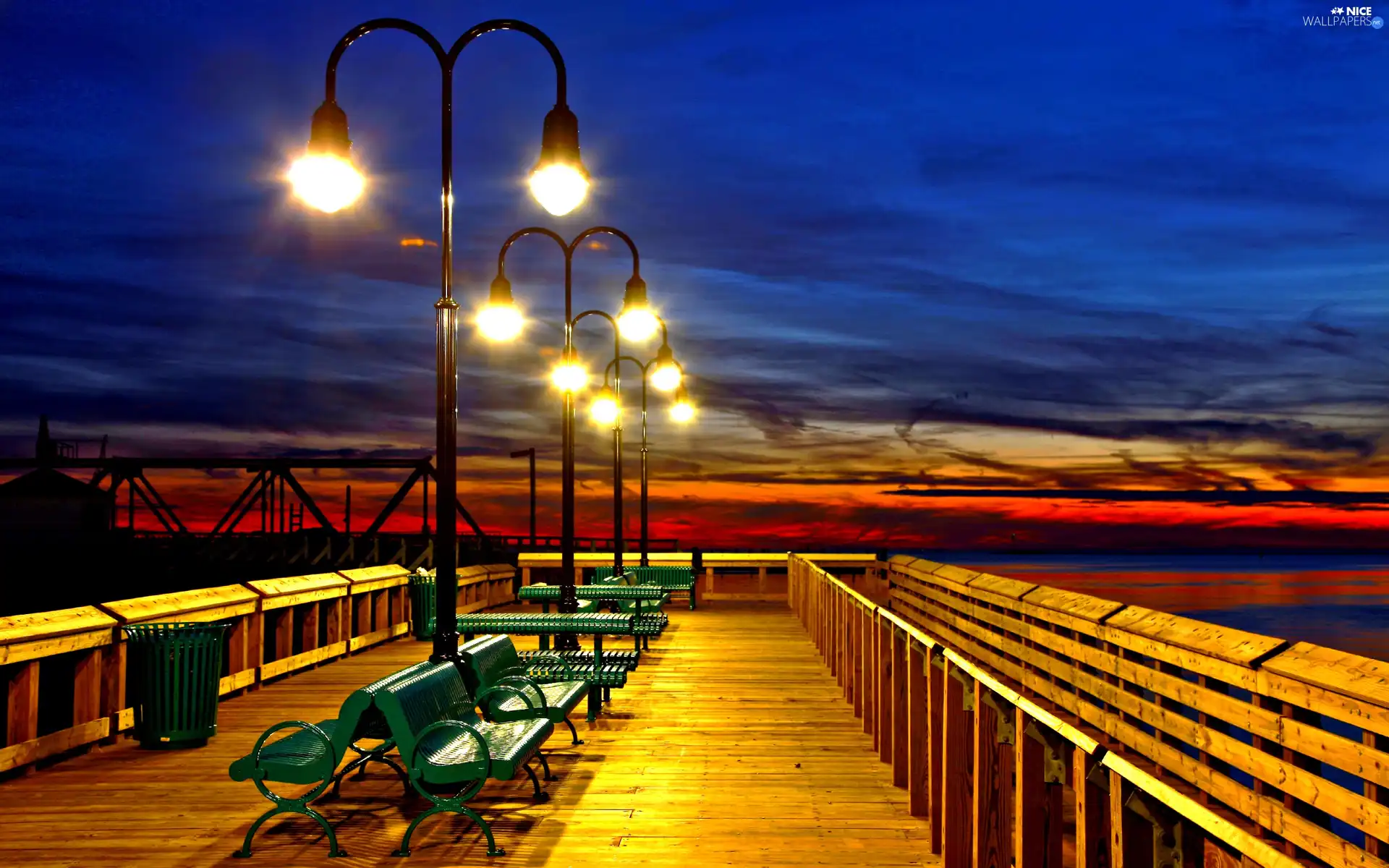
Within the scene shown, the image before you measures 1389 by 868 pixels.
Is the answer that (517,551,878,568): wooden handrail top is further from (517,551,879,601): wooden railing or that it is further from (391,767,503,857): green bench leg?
(391,767,503,857): green bench leg

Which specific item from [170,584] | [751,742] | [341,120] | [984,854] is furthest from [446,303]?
[170,584]

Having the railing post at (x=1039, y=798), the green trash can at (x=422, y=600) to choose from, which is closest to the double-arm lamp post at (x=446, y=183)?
the railing post at (x=1039, y=798)

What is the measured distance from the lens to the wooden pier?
4.65 m

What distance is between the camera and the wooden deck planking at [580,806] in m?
6.39

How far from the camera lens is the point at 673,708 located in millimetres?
11180

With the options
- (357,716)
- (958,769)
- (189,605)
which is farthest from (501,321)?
(958,769)

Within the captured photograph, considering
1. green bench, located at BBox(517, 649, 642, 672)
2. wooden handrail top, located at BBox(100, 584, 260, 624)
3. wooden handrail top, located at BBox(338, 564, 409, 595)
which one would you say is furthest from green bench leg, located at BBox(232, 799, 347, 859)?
wooden handrail top, located at BBox(338, 564, 409, 595)

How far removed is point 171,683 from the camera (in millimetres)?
9195

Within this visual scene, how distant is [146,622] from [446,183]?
15.4 ft

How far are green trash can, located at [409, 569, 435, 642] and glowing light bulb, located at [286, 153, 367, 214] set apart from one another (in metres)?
8.67

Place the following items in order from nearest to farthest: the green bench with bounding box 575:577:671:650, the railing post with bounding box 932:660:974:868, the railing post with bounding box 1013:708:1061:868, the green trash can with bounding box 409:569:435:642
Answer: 1. the railing post with bounding box 1013:708:1061:868
2. the railing post with bounding box 932:660:974:868
3. the green bench with bounding box 575:577:671:650
4. the green trash can with bounding box 409:569:435:642

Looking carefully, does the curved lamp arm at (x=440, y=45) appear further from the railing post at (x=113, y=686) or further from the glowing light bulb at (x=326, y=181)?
the railing post at (x=113, y=686)

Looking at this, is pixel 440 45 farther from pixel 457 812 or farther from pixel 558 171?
pixel 457 812

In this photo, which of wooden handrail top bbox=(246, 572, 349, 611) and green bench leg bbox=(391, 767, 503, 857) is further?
wooden handrail top bbox=(246, 572, 349, 611)
